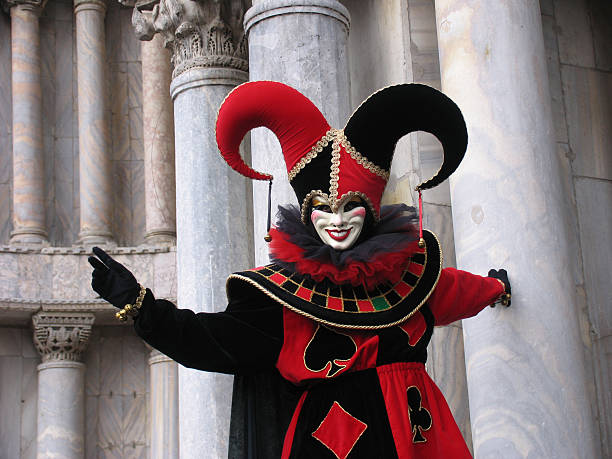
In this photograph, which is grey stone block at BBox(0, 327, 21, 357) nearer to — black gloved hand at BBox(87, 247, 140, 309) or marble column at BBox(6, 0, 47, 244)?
marble column at BBox(6, 0, 47, 244)

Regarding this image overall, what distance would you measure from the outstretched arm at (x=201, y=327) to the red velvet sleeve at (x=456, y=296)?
697 mm

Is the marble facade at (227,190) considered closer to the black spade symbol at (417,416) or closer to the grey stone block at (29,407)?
the grey stone block at (29,407)

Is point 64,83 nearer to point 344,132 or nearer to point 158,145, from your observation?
point 158,145

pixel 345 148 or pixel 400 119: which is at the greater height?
pixel 400 119

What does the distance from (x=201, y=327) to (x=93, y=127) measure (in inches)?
388

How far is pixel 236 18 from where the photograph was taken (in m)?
8.52

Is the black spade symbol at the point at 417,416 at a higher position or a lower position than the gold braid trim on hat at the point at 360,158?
lower

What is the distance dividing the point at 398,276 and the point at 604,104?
3.61 m

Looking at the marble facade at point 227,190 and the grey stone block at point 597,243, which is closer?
the marble facade at point 227,190

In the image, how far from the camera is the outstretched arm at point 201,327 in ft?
12.8

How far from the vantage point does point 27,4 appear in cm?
1375

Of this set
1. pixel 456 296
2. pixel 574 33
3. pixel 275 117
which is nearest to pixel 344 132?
pixel 275 117

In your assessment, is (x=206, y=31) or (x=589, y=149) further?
(x=206, y=31)

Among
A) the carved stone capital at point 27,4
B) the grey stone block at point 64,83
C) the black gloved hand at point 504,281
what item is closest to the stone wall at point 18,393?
the grey stone block at point 64,83
